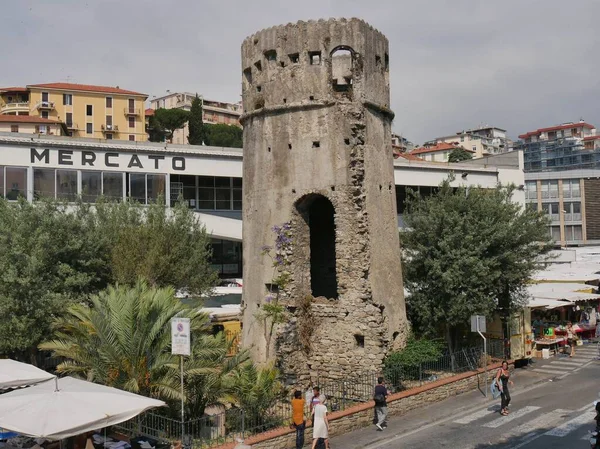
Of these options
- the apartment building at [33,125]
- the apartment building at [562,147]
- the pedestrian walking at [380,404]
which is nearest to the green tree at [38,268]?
the pedestrian walking at [380,404]

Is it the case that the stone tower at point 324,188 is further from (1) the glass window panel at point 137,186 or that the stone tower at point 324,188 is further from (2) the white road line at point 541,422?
(1) the glass window panel at point 137,186

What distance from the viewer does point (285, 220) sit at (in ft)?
63.7

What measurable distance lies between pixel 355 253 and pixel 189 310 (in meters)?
5.49

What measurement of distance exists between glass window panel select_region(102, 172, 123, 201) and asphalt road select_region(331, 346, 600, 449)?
19.7 meters

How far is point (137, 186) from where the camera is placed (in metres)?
32.1

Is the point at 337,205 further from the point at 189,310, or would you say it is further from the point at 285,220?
the point at 189,310

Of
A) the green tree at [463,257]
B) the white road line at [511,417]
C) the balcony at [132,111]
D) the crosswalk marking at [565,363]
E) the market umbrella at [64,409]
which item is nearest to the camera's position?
the market umbrella at [64,409]

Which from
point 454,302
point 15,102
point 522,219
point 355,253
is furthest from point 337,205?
point 15,102

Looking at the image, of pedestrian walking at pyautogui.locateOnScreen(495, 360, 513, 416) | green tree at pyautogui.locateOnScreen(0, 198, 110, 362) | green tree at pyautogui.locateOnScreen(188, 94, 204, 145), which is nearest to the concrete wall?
green tree at pyautogui.locateOnScreen(188, 94, 204, 145)

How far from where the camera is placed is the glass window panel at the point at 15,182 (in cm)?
2927

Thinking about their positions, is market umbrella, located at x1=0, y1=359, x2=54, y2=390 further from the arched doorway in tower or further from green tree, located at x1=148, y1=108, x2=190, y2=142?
green tree, located at x1=148, y1=108, x2=190, y2=142

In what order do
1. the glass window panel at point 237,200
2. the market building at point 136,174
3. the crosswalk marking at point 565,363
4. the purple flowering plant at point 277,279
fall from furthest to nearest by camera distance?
the glass window panel at point 237,200, the market building at point 136,174, the crosswalk marking at point 565,363, the purple flowering plant at point 277,279

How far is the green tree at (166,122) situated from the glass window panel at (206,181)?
4851cm

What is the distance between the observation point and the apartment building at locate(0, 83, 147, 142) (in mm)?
73750
